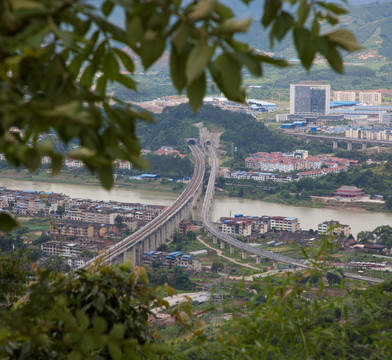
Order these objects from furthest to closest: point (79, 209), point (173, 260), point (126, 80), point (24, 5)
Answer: point (79, 209)
point (173, 260)
point (126, 80)
point (24, 5)

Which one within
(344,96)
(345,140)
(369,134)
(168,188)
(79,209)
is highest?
(344,96)

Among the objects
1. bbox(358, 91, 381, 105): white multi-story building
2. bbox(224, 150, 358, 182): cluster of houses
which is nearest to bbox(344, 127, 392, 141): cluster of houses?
bbox(224, 150, 358, 182): cluster of houses

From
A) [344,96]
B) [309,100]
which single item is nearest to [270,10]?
[309,100]

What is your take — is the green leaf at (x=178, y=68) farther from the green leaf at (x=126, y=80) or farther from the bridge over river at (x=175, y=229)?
the bridge over river at (x=175, y=229)

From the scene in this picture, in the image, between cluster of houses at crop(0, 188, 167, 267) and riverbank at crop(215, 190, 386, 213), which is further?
riverbank at crop(215, 190, 386, 213)

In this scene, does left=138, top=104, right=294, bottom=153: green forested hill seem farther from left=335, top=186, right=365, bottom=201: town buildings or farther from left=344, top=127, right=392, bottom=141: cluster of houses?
left=335, top=186, right=365, bottom=201: town buildings

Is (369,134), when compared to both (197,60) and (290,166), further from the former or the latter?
(197,60)
